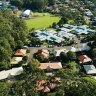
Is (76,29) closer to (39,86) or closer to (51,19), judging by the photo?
(51,19)

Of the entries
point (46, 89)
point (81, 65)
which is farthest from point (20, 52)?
point (46, 89)

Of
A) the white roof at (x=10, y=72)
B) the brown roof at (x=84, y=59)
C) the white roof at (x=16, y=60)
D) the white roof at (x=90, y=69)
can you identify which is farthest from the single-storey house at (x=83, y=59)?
the white roof at (x=10, y=72)

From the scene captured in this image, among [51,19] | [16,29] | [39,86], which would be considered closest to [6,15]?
[16,29]

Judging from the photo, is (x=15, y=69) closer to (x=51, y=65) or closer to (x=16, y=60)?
(x=16, y=60)

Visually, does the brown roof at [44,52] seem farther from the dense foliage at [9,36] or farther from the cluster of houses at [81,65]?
the dense foliage at [9,36]

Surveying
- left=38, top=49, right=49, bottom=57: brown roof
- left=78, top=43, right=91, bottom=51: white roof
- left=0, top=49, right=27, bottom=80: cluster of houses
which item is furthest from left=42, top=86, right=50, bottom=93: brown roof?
left=78, top=43, right=91, bottom=51: white roof
